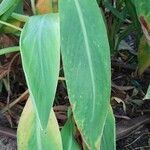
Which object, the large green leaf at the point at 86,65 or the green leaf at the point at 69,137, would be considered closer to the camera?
the large green leaf at the point at 86,65

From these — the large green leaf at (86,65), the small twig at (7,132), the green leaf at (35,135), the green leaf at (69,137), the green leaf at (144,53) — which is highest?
the large green leaf at (86,65)

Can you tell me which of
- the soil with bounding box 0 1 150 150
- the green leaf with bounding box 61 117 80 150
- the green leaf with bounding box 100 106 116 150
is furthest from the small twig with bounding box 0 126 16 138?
the green leaf with bounding box 100 106 116 150

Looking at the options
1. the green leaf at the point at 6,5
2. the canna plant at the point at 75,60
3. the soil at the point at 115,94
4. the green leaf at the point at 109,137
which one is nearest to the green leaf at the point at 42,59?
the canna plant at the point at 75,60

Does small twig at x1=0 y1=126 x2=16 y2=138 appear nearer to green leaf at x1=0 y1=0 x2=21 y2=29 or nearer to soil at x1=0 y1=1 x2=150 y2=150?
soil at x1=0 y1=1 x2=150 y2=150

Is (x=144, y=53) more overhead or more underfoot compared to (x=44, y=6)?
more underfoot

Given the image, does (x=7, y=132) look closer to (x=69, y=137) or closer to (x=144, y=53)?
(x=69, y=137)

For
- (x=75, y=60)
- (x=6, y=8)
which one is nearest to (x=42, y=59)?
(x=75, y=60)

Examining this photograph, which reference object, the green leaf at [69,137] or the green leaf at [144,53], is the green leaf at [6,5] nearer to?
the green leaf at [69,137]

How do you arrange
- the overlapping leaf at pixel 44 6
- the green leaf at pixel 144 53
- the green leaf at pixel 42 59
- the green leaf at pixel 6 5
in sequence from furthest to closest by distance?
the green leaf at pixel 144 53 → the overlapping leaf at pixel 44 6 → the green leaf at pixel 6 5 → the green leaf at pixel 42 59
